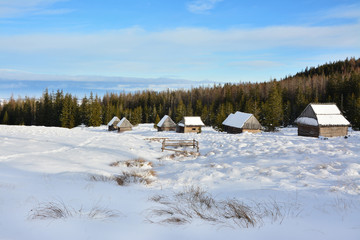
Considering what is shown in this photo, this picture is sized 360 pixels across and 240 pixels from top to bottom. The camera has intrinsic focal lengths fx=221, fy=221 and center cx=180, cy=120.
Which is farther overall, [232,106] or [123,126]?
[232,106]

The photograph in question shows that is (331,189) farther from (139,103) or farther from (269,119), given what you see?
(139,103)

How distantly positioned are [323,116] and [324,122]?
1136 millimetres

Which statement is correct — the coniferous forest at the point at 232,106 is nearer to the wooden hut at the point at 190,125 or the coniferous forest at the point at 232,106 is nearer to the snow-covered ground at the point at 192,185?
the wooden hut at the point at 190,125

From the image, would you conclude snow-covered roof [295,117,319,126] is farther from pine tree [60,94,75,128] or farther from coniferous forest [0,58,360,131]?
pine tree [60,94,75,128]

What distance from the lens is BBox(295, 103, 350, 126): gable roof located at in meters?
34.4

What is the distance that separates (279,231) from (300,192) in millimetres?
3042

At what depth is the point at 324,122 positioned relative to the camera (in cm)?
3425

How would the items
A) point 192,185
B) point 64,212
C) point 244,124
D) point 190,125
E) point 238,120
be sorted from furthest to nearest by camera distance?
1. point 190,125
2. point 238,120
3. point 244,124
4. point 192,185
5. point 64,212

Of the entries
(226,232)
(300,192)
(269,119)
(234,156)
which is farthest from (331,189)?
(269,119)

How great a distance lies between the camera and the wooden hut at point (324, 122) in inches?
1348

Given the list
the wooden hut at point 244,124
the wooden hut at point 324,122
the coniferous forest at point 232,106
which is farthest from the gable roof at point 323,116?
the coniferous forest at point 232,106

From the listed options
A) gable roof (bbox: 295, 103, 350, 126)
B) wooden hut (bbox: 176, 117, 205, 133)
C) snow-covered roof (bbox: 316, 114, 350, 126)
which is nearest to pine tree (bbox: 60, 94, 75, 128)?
wooden hut (bbox: 176, 117, 205, 133)

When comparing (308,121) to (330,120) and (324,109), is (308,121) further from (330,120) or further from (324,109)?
(324,109)

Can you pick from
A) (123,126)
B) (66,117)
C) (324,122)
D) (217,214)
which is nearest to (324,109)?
(324,122)
